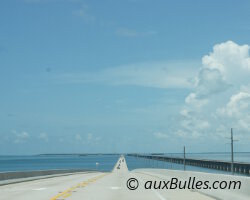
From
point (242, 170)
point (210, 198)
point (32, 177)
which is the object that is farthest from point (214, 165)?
point (210, 198)

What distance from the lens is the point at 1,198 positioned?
1916 centimetres

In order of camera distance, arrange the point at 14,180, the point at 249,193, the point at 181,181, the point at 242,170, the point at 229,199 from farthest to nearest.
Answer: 1. the point at 242,170
2. the point at 14,180
3. the point at 181,181
4. the point at 229,199
5. the point at 249,193

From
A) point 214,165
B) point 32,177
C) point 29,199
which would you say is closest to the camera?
point 29,199

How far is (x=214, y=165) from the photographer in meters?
188

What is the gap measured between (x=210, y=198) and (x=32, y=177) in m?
24.9

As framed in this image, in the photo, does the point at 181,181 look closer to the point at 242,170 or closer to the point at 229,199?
the point at 229,199

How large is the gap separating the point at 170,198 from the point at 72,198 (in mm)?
4168

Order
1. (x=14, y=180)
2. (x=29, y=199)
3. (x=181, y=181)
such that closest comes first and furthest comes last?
(x=29, y=199)
(x=181, y=181)
(x=14, y=180)

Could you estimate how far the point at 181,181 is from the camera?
2850 cm

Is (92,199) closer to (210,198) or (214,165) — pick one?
(210,198)

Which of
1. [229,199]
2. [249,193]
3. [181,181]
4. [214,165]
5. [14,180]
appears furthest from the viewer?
[214,165]

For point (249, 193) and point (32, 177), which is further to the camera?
point (32, 177)

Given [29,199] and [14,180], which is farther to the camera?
[14,180]

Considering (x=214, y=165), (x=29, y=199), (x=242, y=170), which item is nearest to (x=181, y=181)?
(x=29, y=199)
